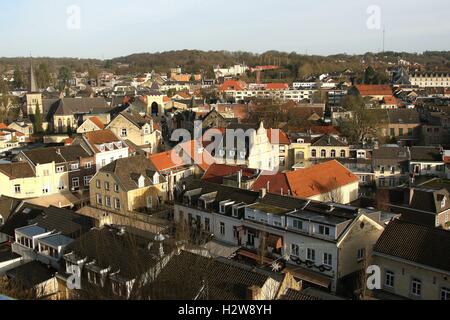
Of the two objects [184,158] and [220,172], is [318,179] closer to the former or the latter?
[220,172]

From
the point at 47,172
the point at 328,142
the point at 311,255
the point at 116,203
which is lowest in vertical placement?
the point at 311,255

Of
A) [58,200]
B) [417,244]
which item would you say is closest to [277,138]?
[58,200]

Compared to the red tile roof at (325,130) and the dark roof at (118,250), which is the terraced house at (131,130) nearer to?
the red tile roof at (325,130)

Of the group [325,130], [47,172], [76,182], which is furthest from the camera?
[325,130]

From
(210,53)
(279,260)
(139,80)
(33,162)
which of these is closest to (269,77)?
(139,80)

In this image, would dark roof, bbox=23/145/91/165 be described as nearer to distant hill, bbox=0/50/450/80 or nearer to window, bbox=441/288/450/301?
window, bbox=441/288/450/301

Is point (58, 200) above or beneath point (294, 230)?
beneath
